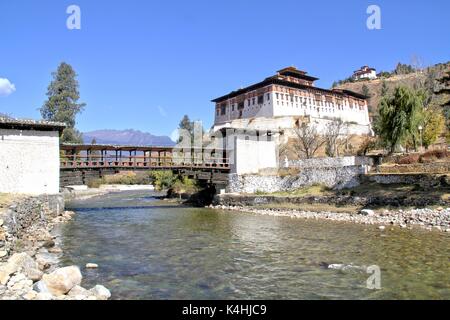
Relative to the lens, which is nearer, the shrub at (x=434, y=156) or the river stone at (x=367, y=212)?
the river stone at (x=367, y=212)

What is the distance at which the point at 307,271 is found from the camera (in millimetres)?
12664

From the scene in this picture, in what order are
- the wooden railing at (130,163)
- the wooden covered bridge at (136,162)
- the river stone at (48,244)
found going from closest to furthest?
the river stone at (48,244) < the wooden railing at (130,163) < the wooden covered bridge at (136,162)

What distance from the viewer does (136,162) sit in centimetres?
3850

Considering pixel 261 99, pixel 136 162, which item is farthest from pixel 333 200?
pixel 261 99

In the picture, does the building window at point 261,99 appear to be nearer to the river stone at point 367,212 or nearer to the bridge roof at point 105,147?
the bridge roof at point 105,147

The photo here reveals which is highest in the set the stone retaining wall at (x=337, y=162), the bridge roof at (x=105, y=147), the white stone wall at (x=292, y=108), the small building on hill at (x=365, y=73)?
the small building on hill at (x=365, y=73)

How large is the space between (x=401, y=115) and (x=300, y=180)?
12.2 metres

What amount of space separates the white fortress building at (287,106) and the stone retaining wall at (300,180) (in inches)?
889

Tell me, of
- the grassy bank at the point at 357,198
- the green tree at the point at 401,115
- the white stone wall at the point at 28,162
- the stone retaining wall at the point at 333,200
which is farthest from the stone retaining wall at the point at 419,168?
the white stone wall at the point at 28,162

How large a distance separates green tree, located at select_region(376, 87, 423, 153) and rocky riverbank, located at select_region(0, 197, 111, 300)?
3275 cm

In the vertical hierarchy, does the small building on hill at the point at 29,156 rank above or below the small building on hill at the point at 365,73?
below

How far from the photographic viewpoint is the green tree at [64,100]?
55906mm

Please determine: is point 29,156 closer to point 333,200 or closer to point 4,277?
point 4,277
